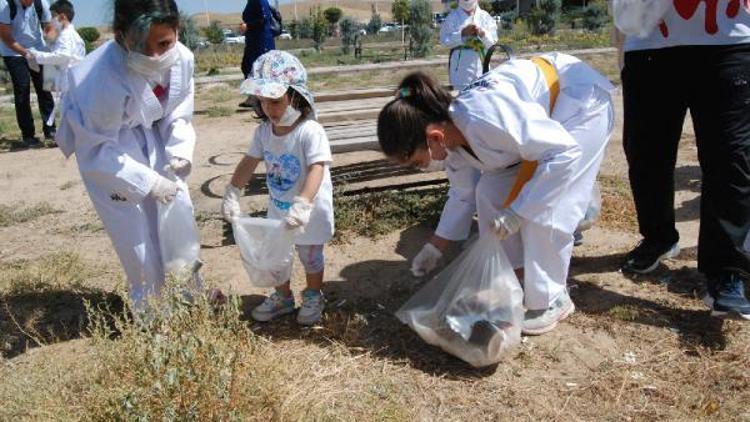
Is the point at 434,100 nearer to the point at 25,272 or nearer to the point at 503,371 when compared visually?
the point at 503,371

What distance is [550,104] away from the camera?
8.32ft

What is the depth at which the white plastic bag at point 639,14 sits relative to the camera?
2.49m

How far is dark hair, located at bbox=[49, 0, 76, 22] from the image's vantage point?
6.98m

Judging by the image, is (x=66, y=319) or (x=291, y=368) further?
(x=66, y=319)

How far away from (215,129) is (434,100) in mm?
5588

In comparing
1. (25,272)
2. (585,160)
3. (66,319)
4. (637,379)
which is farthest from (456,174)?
(25,272)

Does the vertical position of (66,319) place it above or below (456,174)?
below

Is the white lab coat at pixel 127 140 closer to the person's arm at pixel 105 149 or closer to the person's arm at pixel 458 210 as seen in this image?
the person's arm at pixel 105 149

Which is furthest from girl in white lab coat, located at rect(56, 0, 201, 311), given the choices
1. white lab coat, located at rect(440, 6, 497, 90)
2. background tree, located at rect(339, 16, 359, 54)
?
background tree, located at rect(339, 16, 359, 54)

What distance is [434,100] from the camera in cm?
228

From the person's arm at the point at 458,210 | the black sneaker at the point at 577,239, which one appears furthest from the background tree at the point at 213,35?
the person's arm at the point at 458,210

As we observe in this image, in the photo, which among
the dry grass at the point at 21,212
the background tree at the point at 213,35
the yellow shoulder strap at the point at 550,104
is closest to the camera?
the yellow shoulder strap at the point at 550,104

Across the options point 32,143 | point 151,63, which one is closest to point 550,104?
point 151,63

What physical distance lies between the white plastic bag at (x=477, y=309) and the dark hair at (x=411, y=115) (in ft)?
1.48
